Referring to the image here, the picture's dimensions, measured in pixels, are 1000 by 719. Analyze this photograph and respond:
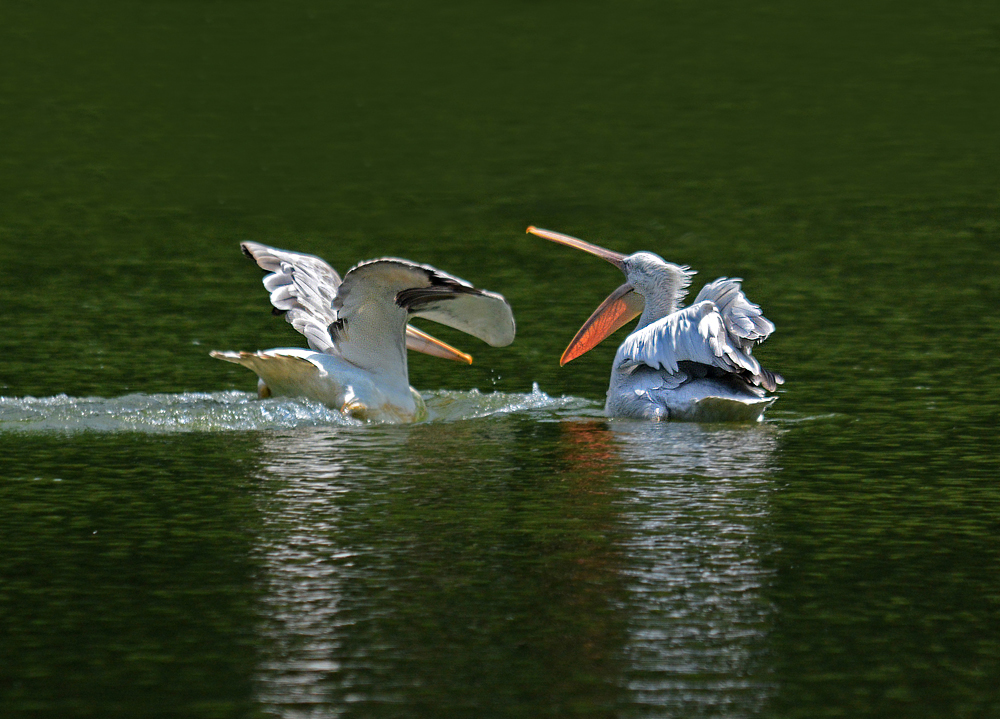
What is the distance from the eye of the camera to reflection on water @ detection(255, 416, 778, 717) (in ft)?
14.7

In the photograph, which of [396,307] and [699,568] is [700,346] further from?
[699,568]

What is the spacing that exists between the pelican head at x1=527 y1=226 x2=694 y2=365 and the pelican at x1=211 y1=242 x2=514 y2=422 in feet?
2.92

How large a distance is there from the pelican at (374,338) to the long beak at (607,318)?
2.75 feet

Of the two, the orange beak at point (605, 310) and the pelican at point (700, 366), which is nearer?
the pelican at point (700, 366)

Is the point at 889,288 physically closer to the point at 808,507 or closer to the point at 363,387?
the point at 363,387

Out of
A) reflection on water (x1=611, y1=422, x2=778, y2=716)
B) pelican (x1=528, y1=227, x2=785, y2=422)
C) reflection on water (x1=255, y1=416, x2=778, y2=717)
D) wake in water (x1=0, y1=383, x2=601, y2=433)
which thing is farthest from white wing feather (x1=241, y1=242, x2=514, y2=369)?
reflection on water (x1=611, y1=422, x2=778, y2=716)

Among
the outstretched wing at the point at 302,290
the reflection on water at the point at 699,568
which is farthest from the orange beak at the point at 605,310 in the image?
the reflection on water at the point at 699,568

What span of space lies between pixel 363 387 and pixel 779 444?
94.6 inches

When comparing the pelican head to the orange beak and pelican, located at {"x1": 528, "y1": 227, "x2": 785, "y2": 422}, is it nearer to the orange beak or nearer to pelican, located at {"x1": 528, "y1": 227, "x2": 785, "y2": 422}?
the orange beak

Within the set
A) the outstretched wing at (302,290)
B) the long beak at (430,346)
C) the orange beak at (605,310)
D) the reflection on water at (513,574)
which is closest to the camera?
the reflection on water at (513,574)

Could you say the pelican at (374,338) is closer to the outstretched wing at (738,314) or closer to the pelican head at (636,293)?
the pelican head at (636,293)

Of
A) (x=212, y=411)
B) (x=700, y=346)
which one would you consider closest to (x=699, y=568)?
(x=700, y=346)

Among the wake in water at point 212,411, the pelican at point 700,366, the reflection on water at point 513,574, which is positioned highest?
the pelican at point 700,366

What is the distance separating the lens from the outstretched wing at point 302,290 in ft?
32.0
